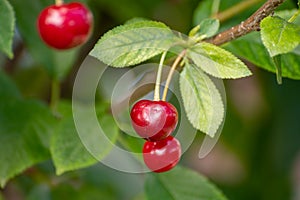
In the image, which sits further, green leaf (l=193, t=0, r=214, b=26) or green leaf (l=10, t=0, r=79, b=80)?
green leaf (l=10, t=0, r=79, b=80)

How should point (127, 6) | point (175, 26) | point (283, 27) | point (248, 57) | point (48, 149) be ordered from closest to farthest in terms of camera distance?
point (283, 27)
point (248, 57)
point (48, 149)
point (127, 6)
point (175, 26)

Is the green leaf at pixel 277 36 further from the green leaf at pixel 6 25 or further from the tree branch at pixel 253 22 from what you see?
the green leaf at pixel 6 25

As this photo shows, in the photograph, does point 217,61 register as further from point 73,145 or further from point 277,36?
point 73,145

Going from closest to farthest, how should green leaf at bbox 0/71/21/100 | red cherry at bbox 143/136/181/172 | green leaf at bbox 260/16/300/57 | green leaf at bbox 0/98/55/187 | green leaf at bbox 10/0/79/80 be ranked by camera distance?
green leaf at bbox 260/16/300/57 → red cherry at bbox 143/136/181/172 → green leaf at bbox 0/98/55/187 → green leaf at bbox 0/71/21/100 → green leaf at bbox 10/0/79/80

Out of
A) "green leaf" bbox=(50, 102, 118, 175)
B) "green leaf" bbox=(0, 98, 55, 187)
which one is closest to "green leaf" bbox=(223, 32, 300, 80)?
"green leaf" bbox=(50, 102, 118, 175)

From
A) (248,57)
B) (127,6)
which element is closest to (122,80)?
(248,57)

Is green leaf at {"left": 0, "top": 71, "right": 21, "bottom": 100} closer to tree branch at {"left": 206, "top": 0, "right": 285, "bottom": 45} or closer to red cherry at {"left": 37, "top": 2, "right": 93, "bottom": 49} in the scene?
red cherry at {"left": 37, "top": 2, "right": 93, "bottom": 49}

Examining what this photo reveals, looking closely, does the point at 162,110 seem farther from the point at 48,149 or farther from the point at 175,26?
the point at 175,26
